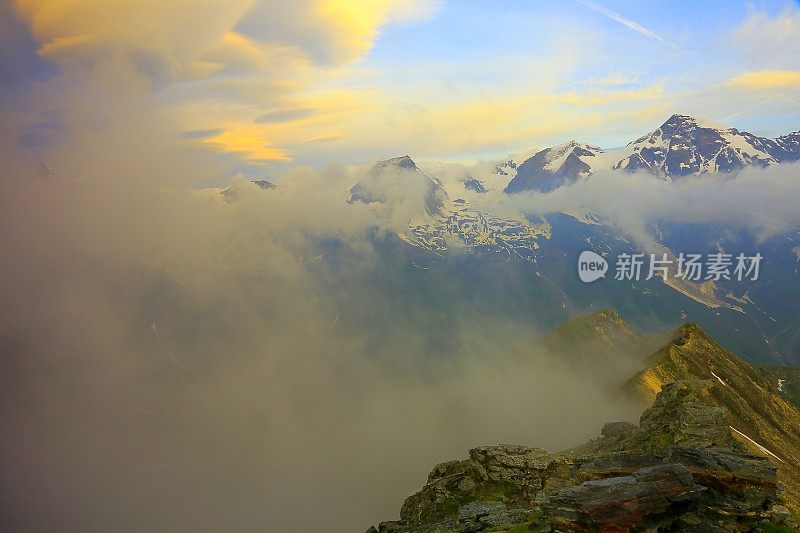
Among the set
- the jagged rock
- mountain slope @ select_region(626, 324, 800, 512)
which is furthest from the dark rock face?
mountain slope @ select_region(626, 324, 800, 512)

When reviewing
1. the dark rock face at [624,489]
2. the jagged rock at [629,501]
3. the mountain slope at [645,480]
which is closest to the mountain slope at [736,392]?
the mountain slope at [645,480]

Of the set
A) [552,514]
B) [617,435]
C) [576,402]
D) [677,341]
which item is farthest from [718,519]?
[576,402]

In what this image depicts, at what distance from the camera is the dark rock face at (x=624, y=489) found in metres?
37.2

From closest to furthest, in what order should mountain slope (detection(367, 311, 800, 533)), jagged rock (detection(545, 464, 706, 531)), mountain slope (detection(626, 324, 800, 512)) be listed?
1. jagged rock (detection(545, 464, 706, 531))
2. mountain slope (detection(367, 311, 800, 533))
3. mountain slope (detection(626, 324, 800, 512))

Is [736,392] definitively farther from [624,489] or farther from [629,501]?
[629,501]

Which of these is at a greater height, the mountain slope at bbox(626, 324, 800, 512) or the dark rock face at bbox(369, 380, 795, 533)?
the dark rock face at bbox(369, 380, 795, 533)

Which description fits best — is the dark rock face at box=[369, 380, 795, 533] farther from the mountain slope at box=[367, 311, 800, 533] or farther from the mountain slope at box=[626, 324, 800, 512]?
the mountain slope at box=[626, 324, 800, 512]

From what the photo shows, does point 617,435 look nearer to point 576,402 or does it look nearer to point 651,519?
point 651,519

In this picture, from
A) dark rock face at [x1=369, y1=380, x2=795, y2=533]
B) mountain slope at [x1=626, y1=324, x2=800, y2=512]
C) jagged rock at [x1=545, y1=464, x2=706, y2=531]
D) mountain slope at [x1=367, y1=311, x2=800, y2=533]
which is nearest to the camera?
jagged rock at [x1=545, y1=464, x2=706, y2=531]

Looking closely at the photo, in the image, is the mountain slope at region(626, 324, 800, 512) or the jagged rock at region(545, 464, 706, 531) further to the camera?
the mountain slope at region(626, 324, 800, 512)

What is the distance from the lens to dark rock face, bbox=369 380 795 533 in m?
37.2

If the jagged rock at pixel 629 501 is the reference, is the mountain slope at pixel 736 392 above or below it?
below

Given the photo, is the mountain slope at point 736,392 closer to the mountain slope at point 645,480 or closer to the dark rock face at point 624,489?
the mountain slope at point 645,480

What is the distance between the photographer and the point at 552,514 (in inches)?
1575
